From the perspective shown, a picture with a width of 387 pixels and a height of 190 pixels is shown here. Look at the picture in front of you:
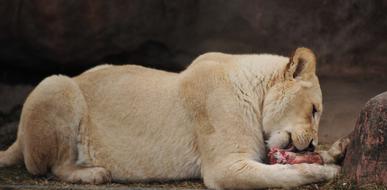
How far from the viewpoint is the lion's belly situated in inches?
260

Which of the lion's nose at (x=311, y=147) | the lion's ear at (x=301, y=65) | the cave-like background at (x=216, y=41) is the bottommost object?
the lion's nose at (x=311, y=147)

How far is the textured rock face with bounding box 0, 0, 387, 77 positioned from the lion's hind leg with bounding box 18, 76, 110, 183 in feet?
6.74

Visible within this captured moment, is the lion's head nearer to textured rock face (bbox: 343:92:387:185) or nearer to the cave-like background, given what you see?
textured rock face (bbox: 343:92:387:185)

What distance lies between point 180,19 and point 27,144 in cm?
315

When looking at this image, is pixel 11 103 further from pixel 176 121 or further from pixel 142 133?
pixel 176 121

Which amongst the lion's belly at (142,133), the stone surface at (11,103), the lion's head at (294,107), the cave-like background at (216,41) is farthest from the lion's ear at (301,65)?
the stone surface at (11,103)

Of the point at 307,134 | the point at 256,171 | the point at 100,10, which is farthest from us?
the point at 100,10

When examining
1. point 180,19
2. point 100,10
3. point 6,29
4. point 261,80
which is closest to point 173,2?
point 180,19

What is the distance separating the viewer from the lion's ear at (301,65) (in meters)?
6.48

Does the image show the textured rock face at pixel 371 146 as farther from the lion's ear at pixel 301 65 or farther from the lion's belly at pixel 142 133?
the lion's belly at pixel 142 133

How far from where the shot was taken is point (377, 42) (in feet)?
30.0

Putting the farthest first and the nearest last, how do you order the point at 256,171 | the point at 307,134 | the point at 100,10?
1. the point at 100,10
2. the point at 307,134
3. the point at 256,171

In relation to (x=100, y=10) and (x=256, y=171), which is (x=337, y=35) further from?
(x=256, y=171)

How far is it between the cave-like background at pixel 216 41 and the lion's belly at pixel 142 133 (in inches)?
83.8
